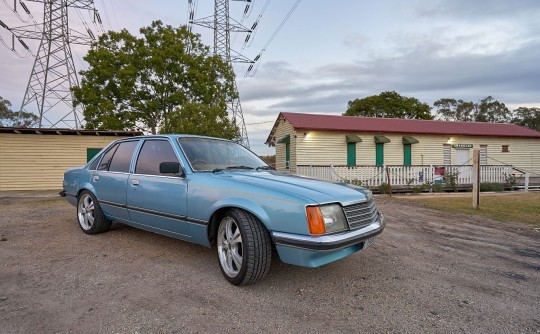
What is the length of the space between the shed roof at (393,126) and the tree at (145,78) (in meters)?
6.24

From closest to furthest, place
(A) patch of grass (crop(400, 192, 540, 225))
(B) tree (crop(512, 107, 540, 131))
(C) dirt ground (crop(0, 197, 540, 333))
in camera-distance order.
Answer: (C) dirt ground (crop(0, 197, 540, 333)) < (A) patch of grass (crop(400, 192, 540, 225)) < (B) tree (crop(512, 107, 540, 131))

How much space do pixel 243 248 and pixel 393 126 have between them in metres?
20.0

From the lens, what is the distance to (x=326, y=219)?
2760mm

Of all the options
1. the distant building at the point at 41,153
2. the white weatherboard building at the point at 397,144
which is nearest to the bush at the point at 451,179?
the white weatherboard building at the point at 397,144

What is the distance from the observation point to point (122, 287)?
10.1 feet

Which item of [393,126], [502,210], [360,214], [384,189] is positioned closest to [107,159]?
[360,214]

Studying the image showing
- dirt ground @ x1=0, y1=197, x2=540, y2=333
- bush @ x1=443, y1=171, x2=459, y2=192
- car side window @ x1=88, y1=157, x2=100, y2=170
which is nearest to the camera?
dirt ground @ x1=0, y1=197, x2=540, y2=333

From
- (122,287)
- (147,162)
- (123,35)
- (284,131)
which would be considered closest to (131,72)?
(123,35)

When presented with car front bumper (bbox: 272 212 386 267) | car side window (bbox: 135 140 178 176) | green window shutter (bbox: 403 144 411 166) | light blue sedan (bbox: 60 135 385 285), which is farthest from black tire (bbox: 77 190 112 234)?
green window shutter (bbox: 403 144 411 166)

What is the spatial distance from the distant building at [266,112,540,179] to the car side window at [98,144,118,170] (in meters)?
13.4

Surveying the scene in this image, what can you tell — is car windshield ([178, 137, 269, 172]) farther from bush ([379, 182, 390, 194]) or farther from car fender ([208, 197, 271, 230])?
bush ([379, 182, 390, 194])

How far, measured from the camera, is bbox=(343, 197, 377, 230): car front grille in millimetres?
2973

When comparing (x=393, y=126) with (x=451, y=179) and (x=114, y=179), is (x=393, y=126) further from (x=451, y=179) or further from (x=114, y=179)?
(x=114, y=179)

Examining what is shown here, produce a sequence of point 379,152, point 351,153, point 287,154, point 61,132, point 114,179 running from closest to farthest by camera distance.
Result: point 114,179 < point 61,132 < point 351,153 < point 379,152 < point 287,154
